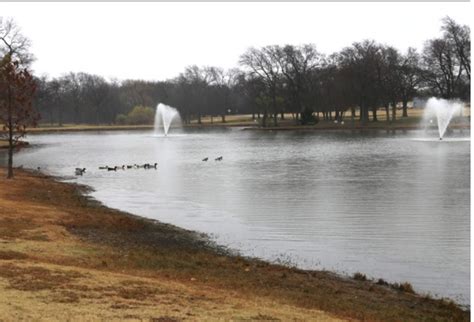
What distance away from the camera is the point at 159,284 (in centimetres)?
1145

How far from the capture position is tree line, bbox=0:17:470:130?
95875mm

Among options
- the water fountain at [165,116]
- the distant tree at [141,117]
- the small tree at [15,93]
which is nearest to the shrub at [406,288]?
the small tree at [15,93]

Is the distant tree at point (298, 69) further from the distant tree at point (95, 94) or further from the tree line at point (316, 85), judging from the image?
the distant tree at point (95, 94)

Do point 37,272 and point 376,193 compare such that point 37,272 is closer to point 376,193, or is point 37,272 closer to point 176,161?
point 376,193

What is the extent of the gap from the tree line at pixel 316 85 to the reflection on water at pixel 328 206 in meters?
52.1

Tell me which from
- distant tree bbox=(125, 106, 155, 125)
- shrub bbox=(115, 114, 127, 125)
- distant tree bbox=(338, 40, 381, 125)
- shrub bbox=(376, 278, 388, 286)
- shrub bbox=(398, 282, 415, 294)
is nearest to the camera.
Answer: shrub bbox=(398, 282, 415, 294)

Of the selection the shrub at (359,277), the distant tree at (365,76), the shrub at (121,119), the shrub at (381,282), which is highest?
the distant tree at (365,76)

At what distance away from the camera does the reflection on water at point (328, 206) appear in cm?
1532

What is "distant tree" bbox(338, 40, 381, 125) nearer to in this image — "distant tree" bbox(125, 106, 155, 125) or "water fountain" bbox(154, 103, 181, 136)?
"water fountain" bbox(154, 103, 181, 136)

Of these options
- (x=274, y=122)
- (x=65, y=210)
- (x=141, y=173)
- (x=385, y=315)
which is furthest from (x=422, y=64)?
(x=385, y=315)

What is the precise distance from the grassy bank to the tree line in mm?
75273

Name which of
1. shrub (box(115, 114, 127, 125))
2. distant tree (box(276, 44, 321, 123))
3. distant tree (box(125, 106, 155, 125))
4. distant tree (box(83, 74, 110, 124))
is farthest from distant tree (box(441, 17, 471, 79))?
distant tree (box(83, 74, 110, 124))

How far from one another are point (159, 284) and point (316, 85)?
103 m

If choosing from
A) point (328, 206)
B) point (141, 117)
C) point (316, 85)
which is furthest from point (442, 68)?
point (328, 206)
